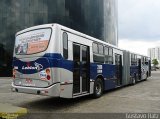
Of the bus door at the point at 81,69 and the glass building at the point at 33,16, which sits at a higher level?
the glass building at the point at 33,16

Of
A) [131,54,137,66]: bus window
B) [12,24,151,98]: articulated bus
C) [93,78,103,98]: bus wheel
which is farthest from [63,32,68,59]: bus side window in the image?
[131,54,137,66]: bus window

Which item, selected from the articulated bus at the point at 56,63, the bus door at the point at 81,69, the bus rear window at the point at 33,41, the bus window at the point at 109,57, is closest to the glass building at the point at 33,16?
the bus window at the point at 109,57

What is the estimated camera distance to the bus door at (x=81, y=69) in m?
10.7

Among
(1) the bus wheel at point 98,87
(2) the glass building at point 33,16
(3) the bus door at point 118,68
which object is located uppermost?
(2) the glass building at point 33,16

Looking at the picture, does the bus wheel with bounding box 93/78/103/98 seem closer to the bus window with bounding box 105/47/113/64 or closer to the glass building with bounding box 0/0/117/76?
the bus window with bounding box 105/47/113/64

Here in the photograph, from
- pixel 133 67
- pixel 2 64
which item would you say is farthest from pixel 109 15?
pixel 133 67

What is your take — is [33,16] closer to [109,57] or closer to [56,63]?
[109,57]

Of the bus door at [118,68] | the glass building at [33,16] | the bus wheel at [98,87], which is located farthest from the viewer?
the glass building at [33,16]

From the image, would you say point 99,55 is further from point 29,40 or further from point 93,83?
point 29,40

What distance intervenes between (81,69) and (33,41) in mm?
2502

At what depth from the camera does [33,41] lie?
1019 centimetres

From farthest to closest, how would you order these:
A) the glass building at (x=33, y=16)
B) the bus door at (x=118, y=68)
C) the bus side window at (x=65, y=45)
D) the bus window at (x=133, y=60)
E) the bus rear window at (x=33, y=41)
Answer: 1. the glass building at (x=33, y=16)
2. the bus window at (x=133, y=60)
3. the bus door at (x=118, y=68)
4. the bus side window at (x=65, y=45)
5. the bus rear window at (x=33, y=41)

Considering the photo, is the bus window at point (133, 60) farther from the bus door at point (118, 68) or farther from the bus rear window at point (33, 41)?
the bus rear window at point (33, 41)

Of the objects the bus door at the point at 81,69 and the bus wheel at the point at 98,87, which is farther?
the bus wheel at the point at 98,87
